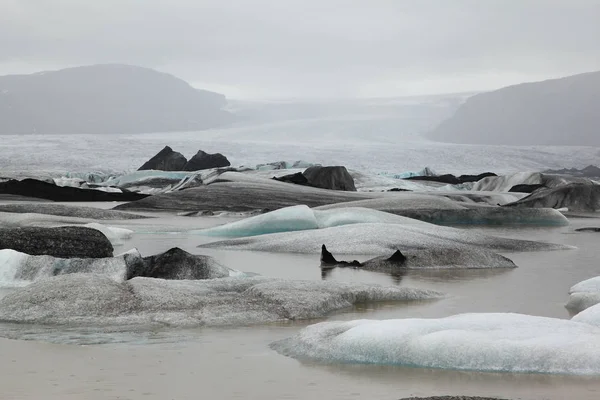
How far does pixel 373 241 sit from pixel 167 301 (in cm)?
377

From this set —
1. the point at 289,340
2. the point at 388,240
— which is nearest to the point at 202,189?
the point at 388,240

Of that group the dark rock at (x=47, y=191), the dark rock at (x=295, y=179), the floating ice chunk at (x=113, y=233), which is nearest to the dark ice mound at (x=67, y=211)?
the floating ice chunk at (x=113, y=233)

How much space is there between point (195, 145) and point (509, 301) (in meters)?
29.9

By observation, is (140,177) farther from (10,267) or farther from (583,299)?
(583,299)

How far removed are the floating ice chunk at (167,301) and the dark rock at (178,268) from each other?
561mm

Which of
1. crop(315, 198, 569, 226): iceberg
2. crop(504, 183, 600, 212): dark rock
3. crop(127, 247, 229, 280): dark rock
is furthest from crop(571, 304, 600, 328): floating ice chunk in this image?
crop(504, 183, 600, 212): dark rock

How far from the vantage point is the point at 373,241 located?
7.91 metres

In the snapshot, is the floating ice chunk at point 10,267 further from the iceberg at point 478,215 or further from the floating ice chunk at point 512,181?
the floating ice chunk at point 512,181

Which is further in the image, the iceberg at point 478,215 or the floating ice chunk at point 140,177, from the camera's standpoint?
the floating ice chunk at point 140,177

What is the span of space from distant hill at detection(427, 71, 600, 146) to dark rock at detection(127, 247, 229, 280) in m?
35.5

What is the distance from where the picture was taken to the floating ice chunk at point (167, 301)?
4152 mm

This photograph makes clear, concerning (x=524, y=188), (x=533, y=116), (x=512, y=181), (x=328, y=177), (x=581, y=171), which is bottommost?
(x=581, y=171)

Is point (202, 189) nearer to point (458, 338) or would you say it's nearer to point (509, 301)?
point (509, 301)

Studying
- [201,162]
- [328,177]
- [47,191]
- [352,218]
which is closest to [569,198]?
[328,177]
